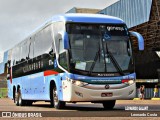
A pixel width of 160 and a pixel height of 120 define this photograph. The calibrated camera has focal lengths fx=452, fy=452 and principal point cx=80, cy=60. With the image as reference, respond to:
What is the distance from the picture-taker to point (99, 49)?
52.0 feet

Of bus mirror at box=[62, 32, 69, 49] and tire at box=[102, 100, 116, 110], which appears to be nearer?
bus mirror at box=[62, 32, 69, 49]

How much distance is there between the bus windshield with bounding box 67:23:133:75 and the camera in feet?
50.8

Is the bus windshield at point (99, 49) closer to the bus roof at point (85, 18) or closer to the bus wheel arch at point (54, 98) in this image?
the bus roof at point (85, 18)

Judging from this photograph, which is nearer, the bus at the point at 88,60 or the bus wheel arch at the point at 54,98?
the bus at the point at 88,60

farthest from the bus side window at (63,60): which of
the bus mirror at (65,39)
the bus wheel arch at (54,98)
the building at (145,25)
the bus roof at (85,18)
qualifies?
the building at (145,25)

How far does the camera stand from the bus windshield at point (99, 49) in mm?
15492

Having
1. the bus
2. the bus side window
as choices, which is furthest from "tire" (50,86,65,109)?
the bus side window

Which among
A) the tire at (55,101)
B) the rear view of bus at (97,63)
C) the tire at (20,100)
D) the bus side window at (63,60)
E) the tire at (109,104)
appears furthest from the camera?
the tire at (20,100)

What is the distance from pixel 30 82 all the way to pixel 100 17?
244 inches

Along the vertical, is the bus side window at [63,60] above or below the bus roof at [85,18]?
below

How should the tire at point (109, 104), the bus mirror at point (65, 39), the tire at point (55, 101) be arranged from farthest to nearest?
1. the tire at point (109, 104)
2. the tire at point (55, 101)
3. the bus mirror at point (65, 39)

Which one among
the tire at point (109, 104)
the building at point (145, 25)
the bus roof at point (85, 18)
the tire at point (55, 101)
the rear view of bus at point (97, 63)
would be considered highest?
the building at point (145, 25)

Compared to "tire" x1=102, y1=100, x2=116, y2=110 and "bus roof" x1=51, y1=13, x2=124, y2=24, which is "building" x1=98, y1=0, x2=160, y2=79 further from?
"bus roof" x1=51, y1=13, x2=124, y2=24

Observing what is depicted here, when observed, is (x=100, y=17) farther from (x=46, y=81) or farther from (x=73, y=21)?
(x=46, y=81)
